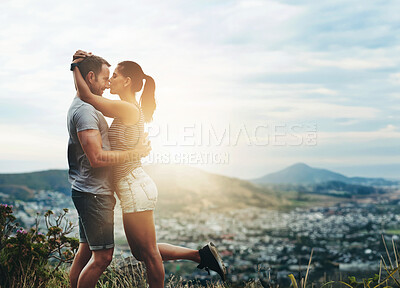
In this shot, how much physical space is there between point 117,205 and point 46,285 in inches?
96.0

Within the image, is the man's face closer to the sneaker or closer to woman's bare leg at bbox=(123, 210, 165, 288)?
woman's bare leg at bbox=(123, 210, 165, 288)

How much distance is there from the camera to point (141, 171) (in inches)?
135

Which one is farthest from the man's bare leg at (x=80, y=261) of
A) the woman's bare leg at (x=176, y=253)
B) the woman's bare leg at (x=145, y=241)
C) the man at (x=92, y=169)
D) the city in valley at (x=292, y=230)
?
the city in valley at (x=292, y=230)

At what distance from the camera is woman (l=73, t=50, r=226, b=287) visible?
131 inches

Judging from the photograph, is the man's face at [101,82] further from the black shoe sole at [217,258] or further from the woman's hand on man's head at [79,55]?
the black shoe sole at [217,258]

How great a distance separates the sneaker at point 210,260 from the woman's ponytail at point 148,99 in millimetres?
1514

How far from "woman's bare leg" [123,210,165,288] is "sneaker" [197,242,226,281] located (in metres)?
0.71

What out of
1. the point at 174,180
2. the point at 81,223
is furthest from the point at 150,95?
the point at 174,180

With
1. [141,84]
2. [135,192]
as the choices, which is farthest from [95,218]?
[141,84]

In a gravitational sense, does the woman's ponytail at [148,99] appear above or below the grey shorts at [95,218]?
above

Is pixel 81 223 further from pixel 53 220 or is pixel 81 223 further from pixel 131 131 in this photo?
pixel 53 220

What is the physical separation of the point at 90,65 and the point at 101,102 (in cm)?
35

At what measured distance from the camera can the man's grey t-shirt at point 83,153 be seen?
3215 mm

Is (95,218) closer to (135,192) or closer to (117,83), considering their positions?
(135,192)
